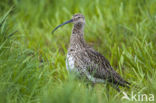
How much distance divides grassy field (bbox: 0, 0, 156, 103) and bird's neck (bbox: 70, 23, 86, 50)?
0.44 metres

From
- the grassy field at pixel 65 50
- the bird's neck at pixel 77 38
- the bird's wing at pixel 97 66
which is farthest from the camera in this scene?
the bird's neck at pixel 77 38

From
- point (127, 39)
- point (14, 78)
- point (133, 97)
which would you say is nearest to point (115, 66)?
point (127, 39)

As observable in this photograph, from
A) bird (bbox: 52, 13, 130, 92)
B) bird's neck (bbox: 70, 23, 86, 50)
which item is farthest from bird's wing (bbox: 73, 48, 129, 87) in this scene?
bird's neck (bbox: 70, 23, 86, 50)

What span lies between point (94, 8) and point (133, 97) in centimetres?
486

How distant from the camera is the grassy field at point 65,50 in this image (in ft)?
13.6

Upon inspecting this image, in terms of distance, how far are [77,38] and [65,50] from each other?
2.24ft

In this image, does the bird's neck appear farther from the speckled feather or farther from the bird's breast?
the bird's breast

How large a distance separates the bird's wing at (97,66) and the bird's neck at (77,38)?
0.53 ft

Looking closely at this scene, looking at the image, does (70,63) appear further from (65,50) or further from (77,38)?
(65,50)

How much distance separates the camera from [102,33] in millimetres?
7363

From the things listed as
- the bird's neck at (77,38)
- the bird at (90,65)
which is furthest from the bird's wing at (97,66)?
the bird's neck at (77,38)

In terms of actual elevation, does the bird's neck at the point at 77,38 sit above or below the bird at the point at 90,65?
above

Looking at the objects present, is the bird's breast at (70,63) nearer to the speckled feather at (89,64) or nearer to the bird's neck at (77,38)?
the speckled feather at (89,64)

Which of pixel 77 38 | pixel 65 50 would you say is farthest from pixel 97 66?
pixel 65 50
